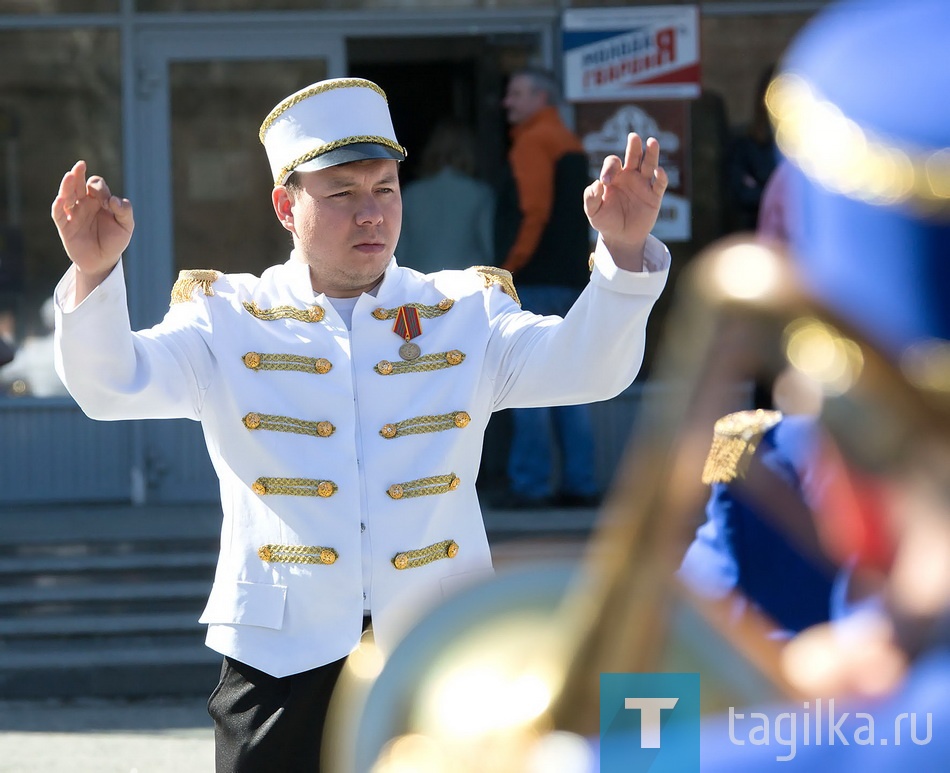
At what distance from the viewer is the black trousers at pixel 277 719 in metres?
2.47

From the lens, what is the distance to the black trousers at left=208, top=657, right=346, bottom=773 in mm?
2467

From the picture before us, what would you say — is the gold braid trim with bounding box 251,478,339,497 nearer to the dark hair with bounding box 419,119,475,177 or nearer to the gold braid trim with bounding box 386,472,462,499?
the gold braid trim with bounding box 386,472,462,499

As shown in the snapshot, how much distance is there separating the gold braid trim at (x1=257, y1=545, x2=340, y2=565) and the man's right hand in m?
0.50

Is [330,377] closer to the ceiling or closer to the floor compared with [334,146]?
closer to the floor

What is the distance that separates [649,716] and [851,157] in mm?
393

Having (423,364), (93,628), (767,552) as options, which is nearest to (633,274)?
(423,364)

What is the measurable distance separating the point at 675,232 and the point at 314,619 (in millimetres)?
5996

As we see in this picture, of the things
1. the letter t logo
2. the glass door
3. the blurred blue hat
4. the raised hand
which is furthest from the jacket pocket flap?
the glass door

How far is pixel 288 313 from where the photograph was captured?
2.66m

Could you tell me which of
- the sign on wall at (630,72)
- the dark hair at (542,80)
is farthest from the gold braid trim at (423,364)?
the sign on wall at (630,72)

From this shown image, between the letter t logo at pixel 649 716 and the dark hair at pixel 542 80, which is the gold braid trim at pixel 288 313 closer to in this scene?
the letter t logo at pixel 649 716

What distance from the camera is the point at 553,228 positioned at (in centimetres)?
713

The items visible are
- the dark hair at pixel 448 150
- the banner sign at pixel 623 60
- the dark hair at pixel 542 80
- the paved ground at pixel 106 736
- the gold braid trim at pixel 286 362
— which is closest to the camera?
the gold braid trim at pixel 286 362

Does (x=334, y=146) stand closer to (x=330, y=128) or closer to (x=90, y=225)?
(x=330, y=128)
